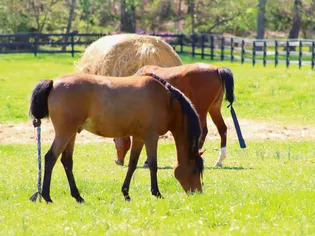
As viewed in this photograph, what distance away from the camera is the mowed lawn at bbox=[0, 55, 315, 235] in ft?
24.6

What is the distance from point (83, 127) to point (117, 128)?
43 centimetres

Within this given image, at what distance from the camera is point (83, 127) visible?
945 cm

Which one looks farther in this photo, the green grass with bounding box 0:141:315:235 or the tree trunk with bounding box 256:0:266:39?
the tree trunk with bounding box 256:0:266:39

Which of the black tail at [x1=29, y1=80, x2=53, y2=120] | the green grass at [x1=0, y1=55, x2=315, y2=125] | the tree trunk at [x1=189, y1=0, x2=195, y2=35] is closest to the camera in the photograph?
the black tail at [x1=29, y1=80, x2=53, y2=120]

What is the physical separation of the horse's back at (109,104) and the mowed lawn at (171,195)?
3.02 feet

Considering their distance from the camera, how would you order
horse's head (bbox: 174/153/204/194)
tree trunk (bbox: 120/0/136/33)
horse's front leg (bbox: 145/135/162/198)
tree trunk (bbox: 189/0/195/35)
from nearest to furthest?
horse's front leg (bbox: 145/135/162/198) → horse's head (bbox: 174/153/204/194) → tree trunk (bbox: 120/0/136/33) → tree trunk (bbox: 189/0/195/35)

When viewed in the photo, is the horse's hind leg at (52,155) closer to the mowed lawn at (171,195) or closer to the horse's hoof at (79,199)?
the mowed lawn at (171,195)

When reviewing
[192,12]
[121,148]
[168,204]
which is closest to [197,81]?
[121,148]

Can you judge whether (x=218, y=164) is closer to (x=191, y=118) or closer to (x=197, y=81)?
(x=197, y=81)

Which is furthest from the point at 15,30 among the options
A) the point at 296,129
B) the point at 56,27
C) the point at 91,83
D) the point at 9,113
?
the point at 91,83

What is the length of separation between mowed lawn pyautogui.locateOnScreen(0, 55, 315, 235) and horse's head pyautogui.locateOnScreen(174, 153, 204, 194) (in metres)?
0.18

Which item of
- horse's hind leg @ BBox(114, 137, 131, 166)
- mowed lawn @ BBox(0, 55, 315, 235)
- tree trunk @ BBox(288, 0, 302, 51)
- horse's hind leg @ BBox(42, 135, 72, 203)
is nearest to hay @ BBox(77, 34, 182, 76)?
mowed lawn @ BBox(0, 55, 315, 235)

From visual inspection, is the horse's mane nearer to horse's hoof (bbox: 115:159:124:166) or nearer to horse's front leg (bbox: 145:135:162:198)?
horse's front leg (bbox: 145:135:162:198)

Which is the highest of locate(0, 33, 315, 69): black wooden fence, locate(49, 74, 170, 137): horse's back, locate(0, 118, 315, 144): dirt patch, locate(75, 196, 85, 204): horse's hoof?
locate(49, 74, 170, 137): horse's back
